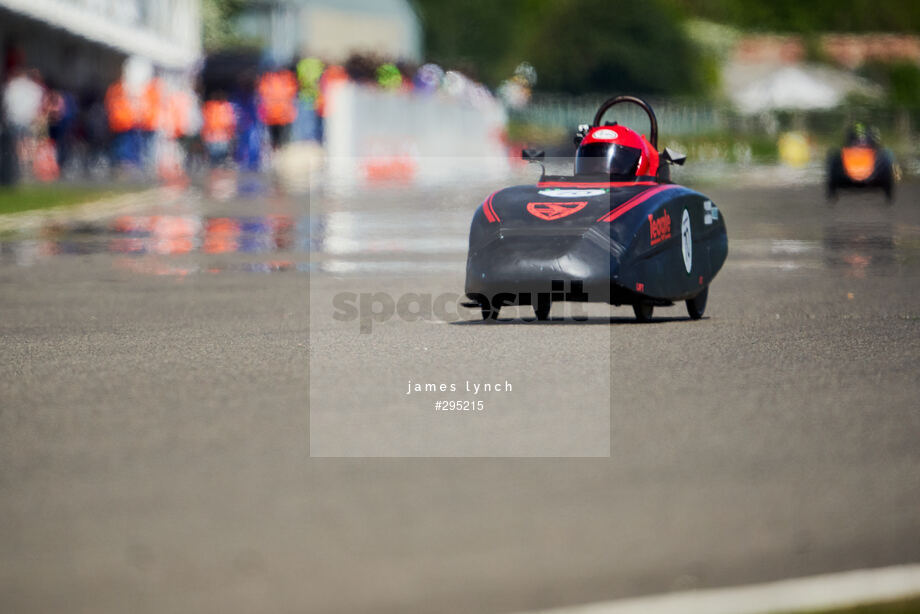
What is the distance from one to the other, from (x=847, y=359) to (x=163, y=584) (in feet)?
17.2

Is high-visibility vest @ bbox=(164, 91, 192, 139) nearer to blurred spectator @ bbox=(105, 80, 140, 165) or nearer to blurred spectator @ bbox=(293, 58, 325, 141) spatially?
blurred spectator @ bbox=(105, 80, 140, 165)

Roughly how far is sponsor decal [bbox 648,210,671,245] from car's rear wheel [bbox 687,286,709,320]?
0.92 metres

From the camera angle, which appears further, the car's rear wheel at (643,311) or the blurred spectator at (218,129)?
the blurred spectator at (218,129)

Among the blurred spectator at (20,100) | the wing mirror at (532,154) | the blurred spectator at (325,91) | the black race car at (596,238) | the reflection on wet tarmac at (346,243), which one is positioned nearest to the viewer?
the black race car at (596,238)

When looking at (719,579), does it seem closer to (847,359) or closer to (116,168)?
(847,359)

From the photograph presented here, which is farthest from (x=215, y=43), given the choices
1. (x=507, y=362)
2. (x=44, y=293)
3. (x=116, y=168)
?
(x=507, y=362)

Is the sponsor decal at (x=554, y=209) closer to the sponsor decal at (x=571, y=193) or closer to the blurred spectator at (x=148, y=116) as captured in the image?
the sponsor decal at (x=571, y=193)

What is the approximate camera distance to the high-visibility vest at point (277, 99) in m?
41.0

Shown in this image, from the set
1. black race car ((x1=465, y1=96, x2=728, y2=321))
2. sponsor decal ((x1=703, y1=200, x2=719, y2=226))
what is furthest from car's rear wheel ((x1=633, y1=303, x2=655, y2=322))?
sponsor decal ((x1=703, y1=200, x2=719, y2=226))

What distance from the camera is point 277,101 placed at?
41.0m

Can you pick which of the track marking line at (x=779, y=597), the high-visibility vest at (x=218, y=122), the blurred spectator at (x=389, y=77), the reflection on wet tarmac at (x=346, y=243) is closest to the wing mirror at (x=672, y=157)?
the reflection on wet tarmac at (x=346, y=243)

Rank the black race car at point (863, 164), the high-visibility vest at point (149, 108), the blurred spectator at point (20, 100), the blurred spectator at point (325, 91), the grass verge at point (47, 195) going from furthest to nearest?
the blurred spectator at point (325, 91) < the high-visibility vest at point (149, 108) < the blurred spectator at point (20, 100) < the black race car at point (863, 164) < the grass verge at point (47, 195)

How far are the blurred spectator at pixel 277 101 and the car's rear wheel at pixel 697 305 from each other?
2990 cm

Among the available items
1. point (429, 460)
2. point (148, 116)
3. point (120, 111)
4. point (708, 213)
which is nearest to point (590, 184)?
point (708, 213)
